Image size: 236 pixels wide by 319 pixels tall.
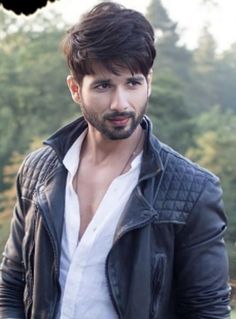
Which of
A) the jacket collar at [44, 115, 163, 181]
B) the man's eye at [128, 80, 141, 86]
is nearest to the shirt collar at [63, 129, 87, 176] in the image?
the jacket collar at [44, 115, 163, 181]

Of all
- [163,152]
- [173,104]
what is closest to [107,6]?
[163,152]

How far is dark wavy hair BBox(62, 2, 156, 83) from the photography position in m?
1.61

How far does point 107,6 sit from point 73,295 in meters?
0.59

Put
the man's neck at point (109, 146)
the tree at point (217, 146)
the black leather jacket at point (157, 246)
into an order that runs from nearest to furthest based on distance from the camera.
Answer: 1. the black leather jacket at point (157, 246)
2. the man's neck at point (109, 146)
3. the tree at point (217, 146)

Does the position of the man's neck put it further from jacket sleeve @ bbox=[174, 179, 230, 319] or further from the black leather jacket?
jacket sleeve @ bbox=[174, 179, 230, 319]

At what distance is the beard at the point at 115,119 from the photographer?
1.62 metres

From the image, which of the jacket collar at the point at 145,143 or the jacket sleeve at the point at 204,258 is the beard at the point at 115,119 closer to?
the jacket collar at the point at 145,143

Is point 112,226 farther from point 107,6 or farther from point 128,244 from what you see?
point 107,6

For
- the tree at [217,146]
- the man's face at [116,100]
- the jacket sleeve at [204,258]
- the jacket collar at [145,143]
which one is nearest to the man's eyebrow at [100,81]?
the man's face at [116,100]

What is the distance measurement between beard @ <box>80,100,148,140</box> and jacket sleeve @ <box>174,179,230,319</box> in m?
0.19

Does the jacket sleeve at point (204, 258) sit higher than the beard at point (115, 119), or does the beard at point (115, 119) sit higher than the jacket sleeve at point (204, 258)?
the beard at point (115, 119)

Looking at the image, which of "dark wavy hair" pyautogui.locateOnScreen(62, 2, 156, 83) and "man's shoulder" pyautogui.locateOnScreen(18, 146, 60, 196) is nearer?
"dark wavy hair" pyautogui.locateOnScreen(62, 2, 156, 83)

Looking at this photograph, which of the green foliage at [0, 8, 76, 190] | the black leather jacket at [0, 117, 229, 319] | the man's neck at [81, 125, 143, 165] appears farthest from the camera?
the green foliage at [0, 8, 76, 190]

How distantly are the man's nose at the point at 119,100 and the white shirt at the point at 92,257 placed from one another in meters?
0.14
